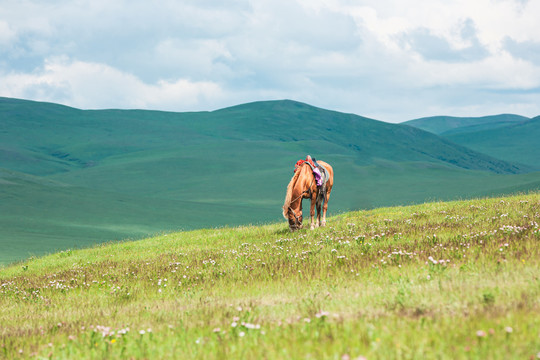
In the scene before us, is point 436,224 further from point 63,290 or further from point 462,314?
point 63,290

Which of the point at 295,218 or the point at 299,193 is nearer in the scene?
the point at 299,193

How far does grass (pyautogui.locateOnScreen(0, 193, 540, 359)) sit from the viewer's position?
Result: 4.88 meters

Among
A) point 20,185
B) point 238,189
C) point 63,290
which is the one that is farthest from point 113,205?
point 63,290

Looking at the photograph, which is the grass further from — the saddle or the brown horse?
the saddle

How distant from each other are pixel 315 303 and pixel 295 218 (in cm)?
1101

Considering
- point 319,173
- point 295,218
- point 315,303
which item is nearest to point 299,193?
point 295,218

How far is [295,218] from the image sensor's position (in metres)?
17.9

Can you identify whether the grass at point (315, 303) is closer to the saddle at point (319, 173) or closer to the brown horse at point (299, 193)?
the brown horse at point (299, 193)

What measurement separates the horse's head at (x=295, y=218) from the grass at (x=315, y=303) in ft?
11.3

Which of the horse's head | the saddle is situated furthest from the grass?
the saddle

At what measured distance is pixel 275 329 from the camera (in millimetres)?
5680

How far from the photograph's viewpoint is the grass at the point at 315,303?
488 cm

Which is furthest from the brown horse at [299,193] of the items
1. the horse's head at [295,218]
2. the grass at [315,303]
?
the grass at [315,303]

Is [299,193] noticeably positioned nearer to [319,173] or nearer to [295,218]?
[295,218]
